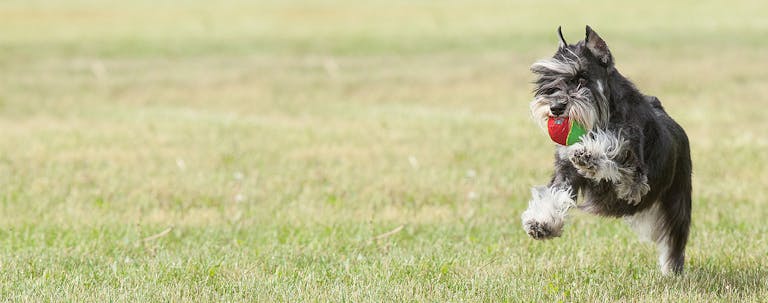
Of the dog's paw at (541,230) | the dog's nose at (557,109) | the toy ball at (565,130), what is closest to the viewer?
the dog's nose at (557,109)

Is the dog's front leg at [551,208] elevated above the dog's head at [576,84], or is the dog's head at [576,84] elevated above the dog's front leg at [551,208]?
the dog's head at [576,84]

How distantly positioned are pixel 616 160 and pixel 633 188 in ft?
0.94

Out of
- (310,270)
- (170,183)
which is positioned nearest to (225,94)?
(170,183)

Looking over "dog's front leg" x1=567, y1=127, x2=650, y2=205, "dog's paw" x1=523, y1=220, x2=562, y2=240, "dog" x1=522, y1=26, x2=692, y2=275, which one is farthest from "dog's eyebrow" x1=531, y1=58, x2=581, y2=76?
"dog's paw" x1=523, y1=220, x2=562, y2=240

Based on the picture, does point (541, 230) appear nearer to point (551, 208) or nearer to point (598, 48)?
point (551, 208)

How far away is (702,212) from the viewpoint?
1118 cm

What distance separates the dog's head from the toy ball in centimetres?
5

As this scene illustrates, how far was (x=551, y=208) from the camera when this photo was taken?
283 inches

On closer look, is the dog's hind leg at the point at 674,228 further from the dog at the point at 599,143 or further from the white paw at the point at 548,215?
the white paw at the point at 548,215

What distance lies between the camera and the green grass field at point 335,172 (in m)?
7.97

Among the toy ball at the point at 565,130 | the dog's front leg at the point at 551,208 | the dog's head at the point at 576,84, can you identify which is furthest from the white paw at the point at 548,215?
the dog's head at the point at 576,84

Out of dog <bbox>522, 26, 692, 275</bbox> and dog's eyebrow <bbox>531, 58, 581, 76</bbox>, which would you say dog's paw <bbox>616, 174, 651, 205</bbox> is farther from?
dog's eyebrow <bbox>531, 58, 581, 76</bbox>

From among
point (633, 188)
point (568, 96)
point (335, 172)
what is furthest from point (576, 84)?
point (335, 172)

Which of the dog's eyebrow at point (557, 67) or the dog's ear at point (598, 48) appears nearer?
the dog's eyebrow at point (557, 67)
